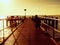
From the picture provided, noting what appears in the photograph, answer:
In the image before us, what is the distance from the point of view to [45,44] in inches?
239

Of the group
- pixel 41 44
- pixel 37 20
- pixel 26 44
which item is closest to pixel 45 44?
pixel 41 44

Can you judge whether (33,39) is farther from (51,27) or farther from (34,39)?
(51,27)

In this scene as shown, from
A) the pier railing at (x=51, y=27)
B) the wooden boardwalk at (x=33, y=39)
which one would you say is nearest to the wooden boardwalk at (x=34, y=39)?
the wooden boardwalk at (x=33, y=39)

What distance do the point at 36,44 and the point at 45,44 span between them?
30 centimetres

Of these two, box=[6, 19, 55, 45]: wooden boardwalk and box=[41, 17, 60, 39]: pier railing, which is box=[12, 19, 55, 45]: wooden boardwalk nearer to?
box=[6, 19, 55, 45]: wooden boardwalk

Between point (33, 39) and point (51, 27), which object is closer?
point (51, 27)

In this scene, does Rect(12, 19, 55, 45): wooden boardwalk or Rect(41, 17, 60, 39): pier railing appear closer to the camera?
Rect(41, 17, 60, 39): pier railing

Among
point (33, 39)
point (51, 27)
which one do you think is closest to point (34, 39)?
point (33, 39)

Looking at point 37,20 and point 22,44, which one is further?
point 37,20

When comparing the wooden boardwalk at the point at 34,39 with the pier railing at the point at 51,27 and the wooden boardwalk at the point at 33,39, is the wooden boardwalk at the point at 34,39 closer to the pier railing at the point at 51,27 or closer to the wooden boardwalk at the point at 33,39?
the wooden boardwalk at the point at 33,39

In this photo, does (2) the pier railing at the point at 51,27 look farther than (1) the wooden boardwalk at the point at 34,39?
No

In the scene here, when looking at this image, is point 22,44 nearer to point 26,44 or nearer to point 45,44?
point 26,44

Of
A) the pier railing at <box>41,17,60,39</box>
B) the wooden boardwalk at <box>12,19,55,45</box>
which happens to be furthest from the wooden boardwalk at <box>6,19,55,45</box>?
the pier railing at <box>41,17,60,39</box>

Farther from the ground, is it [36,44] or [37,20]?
[37,20]
